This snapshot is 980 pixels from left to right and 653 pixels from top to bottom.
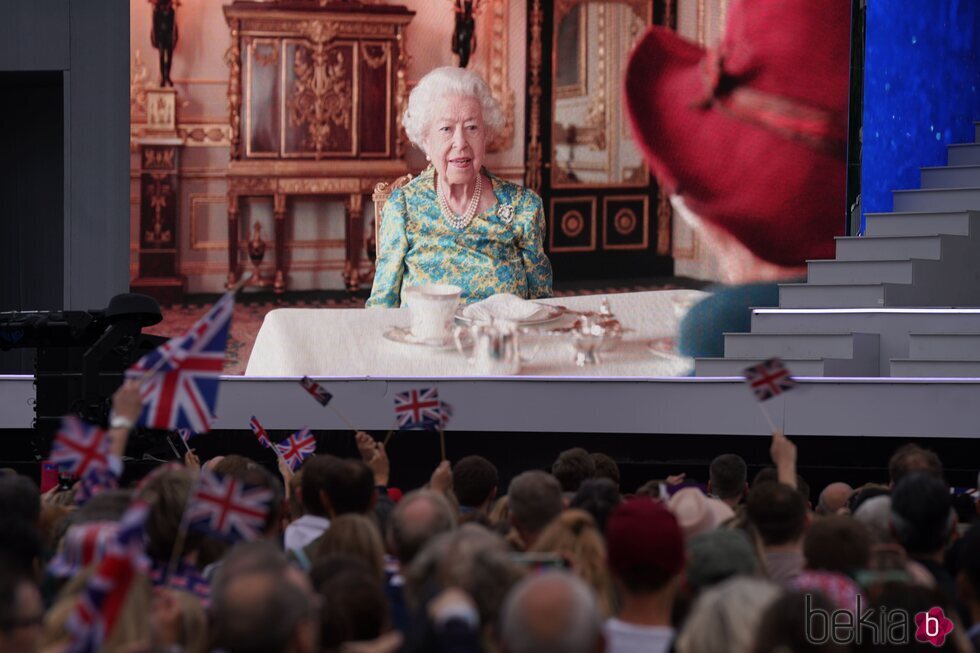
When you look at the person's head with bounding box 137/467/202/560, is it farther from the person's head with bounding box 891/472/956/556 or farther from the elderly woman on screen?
the elderly woman on screen

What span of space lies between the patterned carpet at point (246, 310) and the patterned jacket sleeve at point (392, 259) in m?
0.98

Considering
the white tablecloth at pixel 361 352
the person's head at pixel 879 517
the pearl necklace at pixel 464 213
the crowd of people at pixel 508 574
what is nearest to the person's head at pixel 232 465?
the crowd of people at pixel 508 574

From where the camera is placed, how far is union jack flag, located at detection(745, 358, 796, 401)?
14.0ft

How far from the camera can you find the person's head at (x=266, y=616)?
2.24 metres

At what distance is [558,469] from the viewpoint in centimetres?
427

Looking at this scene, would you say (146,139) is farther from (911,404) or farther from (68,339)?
(911,404)

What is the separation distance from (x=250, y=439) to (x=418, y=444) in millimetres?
827

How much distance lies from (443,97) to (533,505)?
4.36 meters

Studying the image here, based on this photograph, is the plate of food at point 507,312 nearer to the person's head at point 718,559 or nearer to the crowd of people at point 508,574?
the crowd of people at point 508,574

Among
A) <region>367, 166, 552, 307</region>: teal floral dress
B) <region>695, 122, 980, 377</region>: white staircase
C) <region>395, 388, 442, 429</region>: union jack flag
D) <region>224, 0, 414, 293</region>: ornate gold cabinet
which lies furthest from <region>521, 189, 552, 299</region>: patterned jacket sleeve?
<region>395, 388, 442, 429</region>: union jack flag

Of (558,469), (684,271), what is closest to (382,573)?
(558,469)

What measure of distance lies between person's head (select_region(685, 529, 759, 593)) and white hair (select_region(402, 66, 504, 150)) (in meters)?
4.66

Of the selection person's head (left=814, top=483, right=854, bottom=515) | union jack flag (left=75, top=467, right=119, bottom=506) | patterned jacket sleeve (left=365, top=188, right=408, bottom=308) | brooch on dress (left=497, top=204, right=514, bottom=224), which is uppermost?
brooch on dress (left=497, top=204, right=514, bottom=224)

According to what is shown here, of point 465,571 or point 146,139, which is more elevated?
point 146,139
